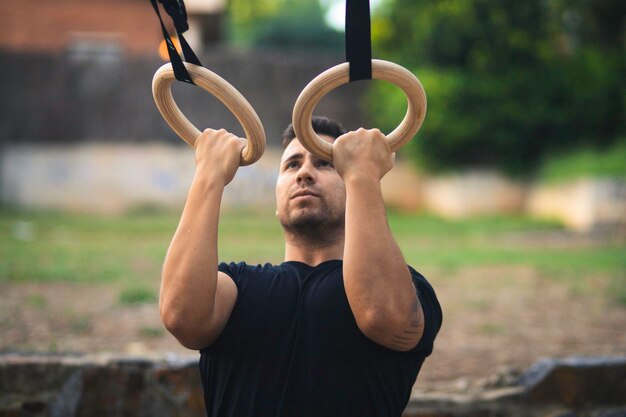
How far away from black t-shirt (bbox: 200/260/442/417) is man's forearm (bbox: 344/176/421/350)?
0.13 meters

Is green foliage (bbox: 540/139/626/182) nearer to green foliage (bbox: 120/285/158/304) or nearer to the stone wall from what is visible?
green foliage (bbox: 120/285/158/304)

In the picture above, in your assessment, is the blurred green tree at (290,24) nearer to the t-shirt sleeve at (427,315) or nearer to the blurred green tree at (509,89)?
the blurred green tree at (509,89)

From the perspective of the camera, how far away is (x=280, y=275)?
7.79 ft

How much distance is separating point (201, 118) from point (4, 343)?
14.3 m

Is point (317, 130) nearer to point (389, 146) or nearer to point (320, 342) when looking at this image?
point (389, 146)

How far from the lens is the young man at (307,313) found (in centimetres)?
210

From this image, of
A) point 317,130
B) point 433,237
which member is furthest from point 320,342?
point 433,237

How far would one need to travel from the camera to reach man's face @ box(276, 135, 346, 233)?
2.45 metres

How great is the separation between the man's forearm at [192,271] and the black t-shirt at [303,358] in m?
0.17

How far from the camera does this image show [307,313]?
225cm

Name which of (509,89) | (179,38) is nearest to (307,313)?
(179,38)

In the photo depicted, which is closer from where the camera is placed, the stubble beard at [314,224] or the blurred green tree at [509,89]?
the stubble beard at [314,224]

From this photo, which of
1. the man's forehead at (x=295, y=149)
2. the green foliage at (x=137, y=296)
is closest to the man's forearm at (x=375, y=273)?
the man's forehead at (x=295, y=149)

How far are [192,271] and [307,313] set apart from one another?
0.40 metres
